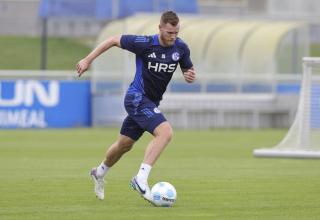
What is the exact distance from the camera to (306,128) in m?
20.1

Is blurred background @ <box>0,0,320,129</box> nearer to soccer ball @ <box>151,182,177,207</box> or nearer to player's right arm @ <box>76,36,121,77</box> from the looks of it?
player's right arm @ <box>76,36,121,77</box>

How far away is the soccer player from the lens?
1201 centimetres

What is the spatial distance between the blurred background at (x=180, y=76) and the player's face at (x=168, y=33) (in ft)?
68.9

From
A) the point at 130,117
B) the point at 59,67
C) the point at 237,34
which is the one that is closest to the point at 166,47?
the point at 130,117

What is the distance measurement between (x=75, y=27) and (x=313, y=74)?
19204 mm

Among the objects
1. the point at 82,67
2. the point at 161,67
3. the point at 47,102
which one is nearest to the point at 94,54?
the point at 82,67

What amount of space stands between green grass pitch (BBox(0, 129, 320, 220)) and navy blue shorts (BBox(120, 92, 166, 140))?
851 millimetres

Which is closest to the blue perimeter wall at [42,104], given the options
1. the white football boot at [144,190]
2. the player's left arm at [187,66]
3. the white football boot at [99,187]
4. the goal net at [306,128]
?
the goal net at [306,128]

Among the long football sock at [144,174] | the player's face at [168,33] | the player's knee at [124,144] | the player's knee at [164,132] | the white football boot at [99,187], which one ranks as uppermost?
the player's face at [168,33]

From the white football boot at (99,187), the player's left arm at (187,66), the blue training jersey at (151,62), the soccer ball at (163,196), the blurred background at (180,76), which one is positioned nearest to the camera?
the soccer ball at (163,196)

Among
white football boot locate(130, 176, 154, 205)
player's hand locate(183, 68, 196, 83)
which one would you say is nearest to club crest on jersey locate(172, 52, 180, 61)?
player's hand locate(183, 68, 196, 83)

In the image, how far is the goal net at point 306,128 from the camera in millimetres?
20016

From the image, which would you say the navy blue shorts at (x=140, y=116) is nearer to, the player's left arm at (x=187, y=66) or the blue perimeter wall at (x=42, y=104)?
the player's left arm at (x=187, y=66)

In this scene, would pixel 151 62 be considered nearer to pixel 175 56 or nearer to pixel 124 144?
pixel 175 56
